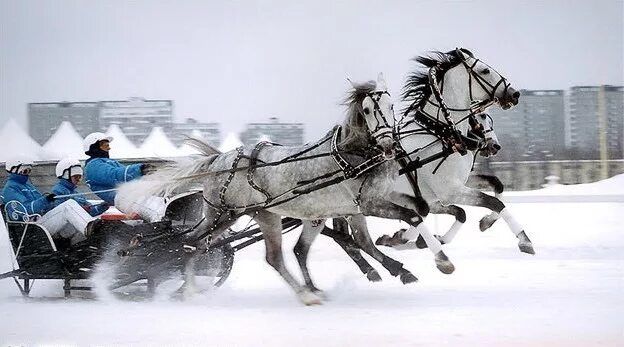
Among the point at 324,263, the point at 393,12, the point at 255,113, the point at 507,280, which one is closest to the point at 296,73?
the point at 255,113

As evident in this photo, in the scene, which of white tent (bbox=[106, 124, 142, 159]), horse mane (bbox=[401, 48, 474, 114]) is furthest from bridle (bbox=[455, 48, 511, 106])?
white tent (bbox=[106, 124, 142, 159])

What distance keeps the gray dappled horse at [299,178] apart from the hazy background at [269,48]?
11.4 inches

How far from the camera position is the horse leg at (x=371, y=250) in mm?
5016

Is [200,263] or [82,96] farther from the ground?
[82,96]

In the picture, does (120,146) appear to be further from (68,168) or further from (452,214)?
(452,214)

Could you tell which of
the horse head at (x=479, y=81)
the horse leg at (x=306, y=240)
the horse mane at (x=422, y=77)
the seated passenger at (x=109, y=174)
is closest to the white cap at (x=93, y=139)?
the seated passenger at (x=109, y=174)

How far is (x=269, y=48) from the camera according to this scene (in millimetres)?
5336

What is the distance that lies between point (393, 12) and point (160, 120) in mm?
1868

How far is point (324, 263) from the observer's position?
554 centimetres

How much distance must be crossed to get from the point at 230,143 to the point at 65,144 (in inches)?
48.3

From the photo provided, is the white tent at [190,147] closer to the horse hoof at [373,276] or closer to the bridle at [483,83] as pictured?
the horse hoof at [373,276]

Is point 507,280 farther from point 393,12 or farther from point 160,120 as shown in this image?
point 160,120

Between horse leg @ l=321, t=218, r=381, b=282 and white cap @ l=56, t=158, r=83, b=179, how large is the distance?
6.15 ft

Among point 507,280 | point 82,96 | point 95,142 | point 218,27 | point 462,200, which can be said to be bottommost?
point 507,280
